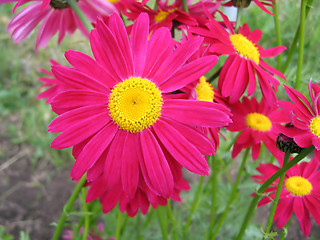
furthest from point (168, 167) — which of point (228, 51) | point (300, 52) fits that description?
point (300, 52)

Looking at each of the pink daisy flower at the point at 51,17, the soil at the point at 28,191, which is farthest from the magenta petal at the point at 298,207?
the soil at the point at 28,191

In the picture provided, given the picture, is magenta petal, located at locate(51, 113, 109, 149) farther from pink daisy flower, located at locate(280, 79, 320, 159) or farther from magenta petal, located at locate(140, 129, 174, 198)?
pink daisy flower, located at locate(280, 79, 320, 159)

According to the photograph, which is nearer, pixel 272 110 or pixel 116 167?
pixel 116 167

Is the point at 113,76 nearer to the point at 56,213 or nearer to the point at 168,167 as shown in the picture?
the point at 168,167

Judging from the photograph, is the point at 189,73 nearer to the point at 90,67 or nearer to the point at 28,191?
the point at 90,67

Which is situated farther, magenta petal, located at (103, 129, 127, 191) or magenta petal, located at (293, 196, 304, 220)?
magenta petal, located at (293, 196, 304, 220)

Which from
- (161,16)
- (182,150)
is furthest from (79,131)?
(161,16)

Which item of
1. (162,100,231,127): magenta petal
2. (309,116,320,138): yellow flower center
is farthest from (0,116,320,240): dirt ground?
(162,100,231,127): magenta petal
